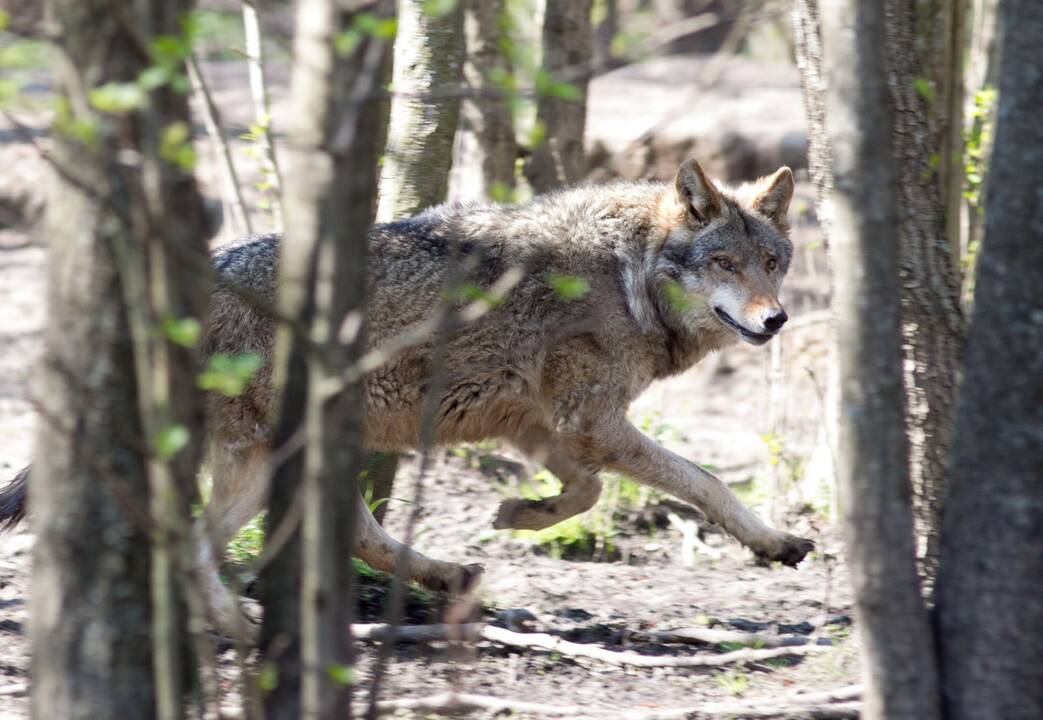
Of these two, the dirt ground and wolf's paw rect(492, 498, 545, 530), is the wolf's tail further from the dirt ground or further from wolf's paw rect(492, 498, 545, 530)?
wolf's paw rect(492, 498, 545, 530)

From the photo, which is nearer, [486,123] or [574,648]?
[574,648]

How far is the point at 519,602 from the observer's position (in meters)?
5.91

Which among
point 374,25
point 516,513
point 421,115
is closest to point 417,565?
point 516,513

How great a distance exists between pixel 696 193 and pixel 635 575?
221 cm

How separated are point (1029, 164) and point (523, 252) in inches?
120

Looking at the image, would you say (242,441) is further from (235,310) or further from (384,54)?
(384,54)

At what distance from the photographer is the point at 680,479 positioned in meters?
6.11

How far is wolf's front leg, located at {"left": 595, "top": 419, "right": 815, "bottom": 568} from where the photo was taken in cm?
594

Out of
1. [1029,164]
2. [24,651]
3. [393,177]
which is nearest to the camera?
[1029,164]

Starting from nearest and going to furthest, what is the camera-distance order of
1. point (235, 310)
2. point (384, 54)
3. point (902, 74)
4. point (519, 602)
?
1. point (384, 54)
2. point (902, 74)
3. point (235, 310)
4. point (519, 602)

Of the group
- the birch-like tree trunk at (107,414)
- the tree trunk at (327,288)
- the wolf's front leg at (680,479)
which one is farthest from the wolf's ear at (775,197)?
the birch-like tree trunk at (107,414)

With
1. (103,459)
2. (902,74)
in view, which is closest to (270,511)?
(103,459)

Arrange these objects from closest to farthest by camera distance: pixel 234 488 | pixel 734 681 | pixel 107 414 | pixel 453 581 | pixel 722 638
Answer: pixel 107 414
pixel 734 681
pixel 722 638
pixel 234 488
pixel 453 581

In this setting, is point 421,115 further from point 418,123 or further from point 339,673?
point 339,673
